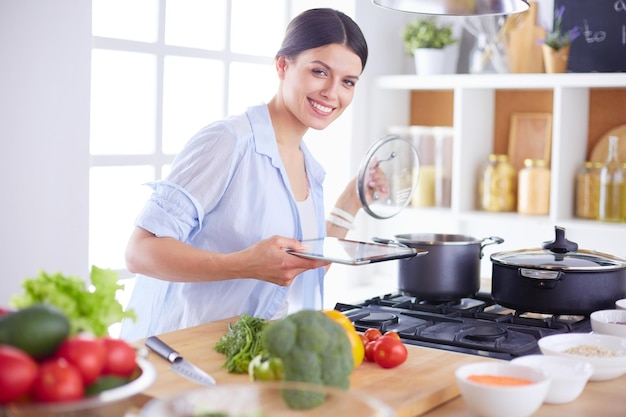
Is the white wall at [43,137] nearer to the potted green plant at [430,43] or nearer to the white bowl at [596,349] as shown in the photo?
the white bowl at [596,349]

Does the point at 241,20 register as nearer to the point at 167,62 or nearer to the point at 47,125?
the point at 167,62

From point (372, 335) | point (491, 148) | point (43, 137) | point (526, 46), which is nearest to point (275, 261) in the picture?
point (372, 335)

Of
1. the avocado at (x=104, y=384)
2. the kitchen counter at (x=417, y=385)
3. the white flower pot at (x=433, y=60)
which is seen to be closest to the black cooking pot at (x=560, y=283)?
the kitchen counter at (x=417, y=385)

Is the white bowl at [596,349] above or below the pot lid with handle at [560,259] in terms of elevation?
below

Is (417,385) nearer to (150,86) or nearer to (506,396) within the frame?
(506,396)

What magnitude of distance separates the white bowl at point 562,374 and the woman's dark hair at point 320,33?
→ 3.38ft

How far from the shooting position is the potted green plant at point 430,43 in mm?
3750

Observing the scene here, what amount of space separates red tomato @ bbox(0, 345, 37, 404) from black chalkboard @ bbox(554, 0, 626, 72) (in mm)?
2934

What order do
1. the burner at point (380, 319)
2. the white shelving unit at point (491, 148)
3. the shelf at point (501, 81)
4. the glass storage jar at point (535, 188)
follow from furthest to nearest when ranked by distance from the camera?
1. the glass storage jar at point (535, 188)
2. the white shelving unit at point (491, 148)
3. the shelf at point (501, 81)
4. the burner at point (380, 319)

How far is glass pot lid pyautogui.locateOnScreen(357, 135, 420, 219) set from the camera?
7.74ft

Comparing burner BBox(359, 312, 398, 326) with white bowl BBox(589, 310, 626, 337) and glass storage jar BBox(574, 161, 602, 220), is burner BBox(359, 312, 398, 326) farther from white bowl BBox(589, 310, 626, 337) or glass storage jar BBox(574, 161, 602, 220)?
glass storage jar BBox(574, 161, 602, 220)

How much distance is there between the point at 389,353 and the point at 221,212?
736 mm

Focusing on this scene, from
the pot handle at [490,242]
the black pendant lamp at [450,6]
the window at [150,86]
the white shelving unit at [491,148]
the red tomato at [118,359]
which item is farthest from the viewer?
the white shelving unit at [491,148]

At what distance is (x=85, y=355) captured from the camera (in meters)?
1.08
